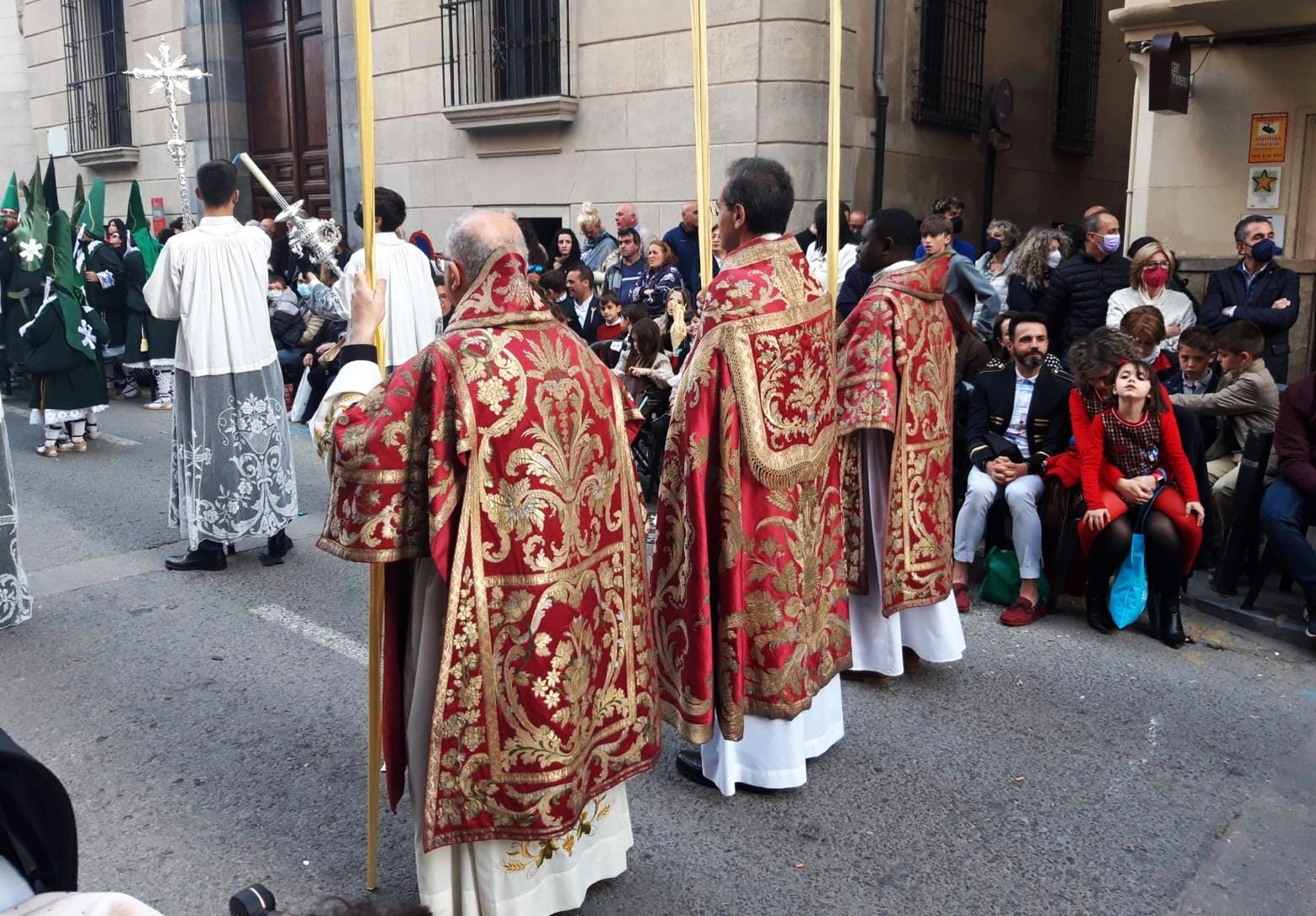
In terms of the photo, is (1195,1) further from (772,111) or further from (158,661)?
(158,661)

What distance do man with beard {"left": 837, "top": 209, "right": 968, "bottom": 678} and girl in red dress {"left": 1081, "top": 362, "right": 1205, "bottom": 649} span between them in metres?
1.07

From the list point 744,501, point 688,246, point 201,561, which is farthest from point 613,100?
point 744,501

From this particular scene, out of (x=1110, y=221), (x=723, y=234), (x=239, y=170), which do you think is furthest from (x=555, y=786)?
(x=239, y=170)

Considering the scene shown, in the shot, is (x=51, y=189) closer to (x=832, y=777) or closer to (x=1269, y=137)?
(x=832, y=777)

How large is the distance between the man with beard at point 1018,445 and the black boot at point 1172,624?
56 centimetres

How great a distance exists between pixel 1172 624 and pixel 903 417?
5.95ft

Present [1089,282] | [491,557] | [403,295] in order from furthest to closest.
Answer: [1089,282] < [403,295] < [491,557]

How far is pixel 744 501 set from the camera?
349 centimetres

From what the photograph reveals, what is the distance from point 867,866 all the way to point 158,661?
315 cm

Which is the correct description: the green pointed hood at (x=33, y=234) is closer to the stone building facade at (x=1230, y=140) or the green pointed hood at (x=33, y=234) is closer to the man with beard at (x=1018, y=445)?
the man with beard at (x=1018, y=445)

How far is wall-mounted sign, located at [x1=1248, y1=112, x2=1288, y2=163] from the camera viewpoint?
8211 mm

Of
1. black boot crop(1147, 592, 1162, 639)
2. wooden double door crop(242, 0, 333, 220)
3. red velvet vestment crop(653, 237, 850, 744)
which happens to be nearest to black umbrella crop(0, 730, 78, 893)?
red velvet vestment crop(653, 237, 850, 744)

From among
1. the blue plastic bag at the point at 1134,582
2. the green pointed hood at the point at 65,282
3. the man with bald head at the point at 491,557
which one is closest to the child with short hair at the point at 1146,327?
the blue plastic bag at the point at 1134,582

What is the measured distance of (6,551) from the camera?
5090 mm
